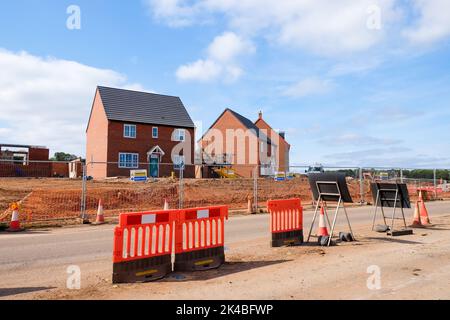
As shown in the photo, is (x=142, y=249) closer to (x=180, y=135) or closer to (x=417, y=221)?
(x=417, y=221)

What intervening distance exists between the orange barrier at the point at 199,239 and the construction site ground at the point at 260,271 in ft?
0.71

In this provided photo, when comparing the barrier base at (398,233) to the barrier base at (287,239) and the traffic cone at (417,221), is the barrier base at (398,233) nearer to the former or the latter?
the traffic cone at (417,221)

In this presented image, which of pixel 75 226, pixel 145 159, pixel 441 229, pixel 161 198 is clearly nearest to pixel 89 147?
pixel 145 159

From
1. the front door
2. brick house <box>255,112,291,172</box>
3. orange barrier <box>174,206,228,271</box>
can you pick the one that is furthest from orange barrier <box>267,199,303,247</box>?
brick house <box>255,112,291,172</box>

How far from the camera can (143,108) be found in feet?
145

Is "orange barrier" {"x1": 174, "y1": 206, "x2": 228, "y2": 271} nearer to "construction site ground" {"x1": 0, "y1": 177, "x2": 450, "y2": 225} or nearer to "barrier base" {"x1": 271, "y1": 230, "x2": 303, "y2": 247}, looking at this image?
"barrier base" {"x1": 271, "y1": 230, "x2": 303, "y2": 247}

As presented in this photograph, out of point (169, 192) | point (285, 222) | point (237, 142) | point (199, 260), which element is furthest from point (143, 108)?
point (199, 260)

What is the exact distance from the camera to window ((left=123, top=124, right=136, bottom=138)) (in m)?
41.0

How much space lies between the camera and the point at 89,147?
46438 mm

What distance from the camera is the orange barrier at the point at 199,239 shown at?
648 cm

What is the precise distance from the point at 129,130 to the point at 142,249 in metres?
36.9

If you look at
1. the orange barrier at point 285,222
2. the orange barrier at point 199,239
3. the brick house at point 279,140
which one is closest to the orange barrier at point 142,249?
the orange barrier at point 199,239
